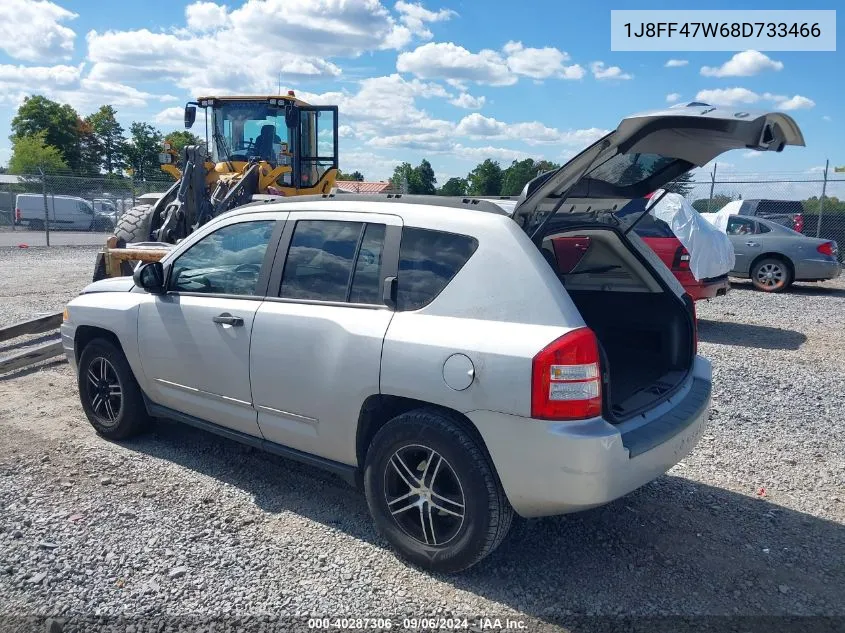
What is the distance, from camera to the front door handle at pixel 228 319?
409cm

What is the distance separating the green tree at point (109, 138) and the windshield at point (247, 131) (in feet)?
194

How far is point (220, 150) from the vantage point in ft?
40.3

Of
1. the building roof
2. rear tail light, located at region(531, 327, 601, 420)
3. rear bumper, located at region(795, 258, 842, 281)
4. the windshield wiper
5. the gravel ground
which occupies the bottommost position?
the gravel ground

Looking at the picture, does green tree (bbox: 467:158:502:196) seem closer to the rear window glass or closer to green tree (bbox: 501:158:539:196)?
green tree (bbox: 501:158:539:196)

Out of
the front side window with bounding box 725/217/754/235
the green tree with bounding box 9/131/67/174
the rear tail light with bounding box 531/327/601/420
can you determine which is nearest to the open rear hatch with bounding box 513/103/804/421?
the rear tail light with bounding box 531/327/601/420

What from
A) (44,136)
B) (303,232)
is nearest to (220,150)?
(303,232)

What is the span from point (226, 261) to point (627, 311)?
8.52ft

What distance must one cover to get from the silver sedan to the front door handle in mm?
12732

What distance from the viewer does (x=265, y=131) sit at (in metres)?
12.3

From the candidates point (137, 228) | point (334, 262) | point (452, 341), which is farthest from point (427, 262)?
point (137, 228)

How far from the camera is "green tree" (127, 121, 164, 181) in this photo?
6188 cm

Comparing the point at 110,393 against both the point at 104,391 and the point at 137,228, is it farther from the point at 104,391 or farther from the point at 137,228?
the point at 137,228

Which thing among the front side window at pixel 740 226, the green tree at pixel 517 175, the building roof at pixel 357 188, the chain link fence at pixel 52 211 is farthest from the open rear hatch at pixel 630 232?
the chain link fence at pixel 52 211

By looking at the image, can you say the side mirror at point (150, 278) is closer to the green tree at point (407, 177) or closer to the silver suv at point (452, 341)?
the silver suv at point (452, 341)
